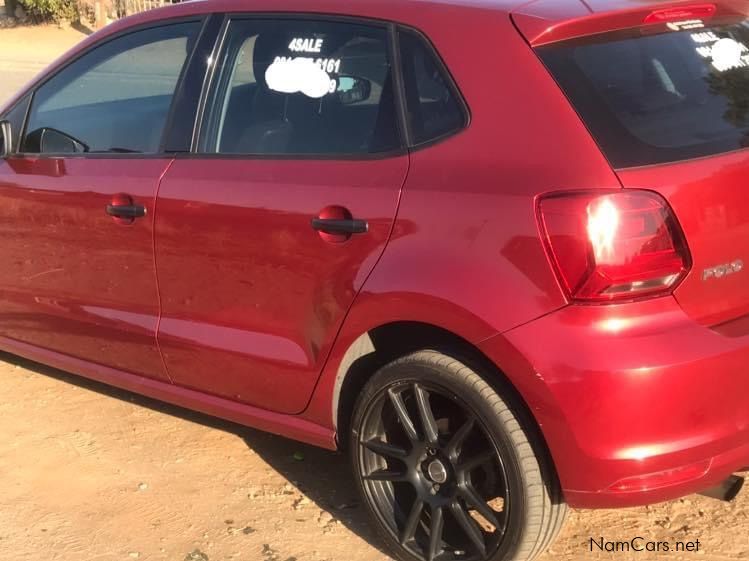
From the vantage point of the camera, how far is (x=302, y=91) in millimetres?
3389

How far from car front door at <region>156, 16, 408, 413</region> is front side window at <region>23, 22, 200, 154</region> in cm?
29

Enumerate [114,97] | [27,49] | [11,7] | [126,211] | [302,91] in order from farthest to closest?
[11,7] < [27,49] < [114,97] < [126,211] < [302,91]

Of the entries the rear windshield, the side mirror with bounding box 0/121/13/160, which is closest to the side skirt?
the side mirror with bounding box 0/121/13/160

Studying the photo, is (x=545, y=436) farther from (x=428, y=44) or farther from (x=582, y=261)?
(x=428, y=44)

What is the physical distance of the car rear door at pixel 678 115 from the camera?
2615 mm

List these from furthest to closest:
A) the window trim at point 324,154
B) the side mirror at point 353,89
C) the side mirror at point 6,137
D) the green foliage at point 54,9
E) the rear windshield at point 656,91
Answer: the green foliage at point 54,9 → the side mirror at point 6,137 → the side mirror at point 353,89 → the window trim at point 324,154 → the rear windshield at point 656,91

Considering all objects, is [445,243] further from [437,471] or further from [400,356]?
[437,471]

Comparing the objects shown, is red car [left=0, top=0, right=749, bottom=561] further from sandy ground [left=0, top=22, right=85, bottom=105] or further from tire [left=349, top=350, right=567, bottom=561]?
sandy ground [left=0, top=22, right=85, bottom=105]

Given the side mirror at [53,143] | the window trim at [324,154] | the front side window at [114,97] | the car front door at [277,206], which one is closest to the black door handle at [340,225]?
the car front door at [277,206]

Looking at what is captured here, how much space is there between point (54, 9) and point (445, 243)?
26255mm

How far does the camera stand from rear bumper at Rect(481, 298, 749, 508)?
255 centimetres

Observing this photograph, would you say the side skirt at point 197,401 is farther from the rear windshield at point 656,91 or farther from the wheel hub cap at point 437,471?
the rear windshield at point 656,91

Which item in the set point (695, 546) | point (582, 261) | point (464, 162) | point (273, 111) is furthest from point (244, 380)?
point (695, 546)

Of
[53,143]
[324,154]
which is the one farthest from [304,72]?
A: [53,143]
